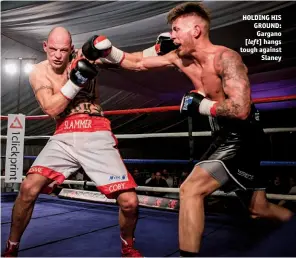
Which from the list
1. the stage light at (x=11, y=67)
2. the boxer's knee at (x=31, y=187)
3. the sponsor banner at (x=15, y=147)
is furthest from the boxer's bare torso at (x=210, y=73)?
the stage light at (x=11, y=67)

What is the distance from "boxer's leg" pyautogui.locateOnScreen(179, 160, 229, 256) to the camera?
1.28 meters

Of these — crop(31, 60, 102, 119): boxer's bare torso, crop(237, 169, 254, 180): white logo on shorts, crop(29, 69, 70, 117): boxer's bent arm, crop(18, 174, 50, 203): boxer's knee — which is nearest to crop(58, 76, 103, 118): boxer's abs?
crop(31, 60, 102, 119): boxer's bare torso

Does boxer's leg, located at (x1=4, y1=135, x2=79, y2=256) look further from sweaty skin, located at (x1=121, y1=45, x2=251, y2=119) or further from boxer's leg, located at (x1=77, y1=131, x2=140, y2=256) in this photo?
sweaty skin, located at (x1=121, y1=45, x2=251, y2=119)

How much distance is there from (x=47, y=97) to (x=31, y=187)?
45cm

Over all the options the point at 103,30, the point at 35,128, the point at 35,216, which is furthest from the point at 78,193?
the point at 35,128

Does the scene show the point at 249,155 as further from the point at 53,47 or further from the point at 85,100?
the point at 53,47

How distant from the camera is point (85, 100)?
66.4 inches

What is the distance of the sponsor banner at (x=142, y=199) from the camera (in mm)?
2535

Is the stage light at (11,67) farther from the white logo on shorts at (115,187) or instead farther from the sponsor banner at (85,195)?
the white logo on shorts at (115,187)

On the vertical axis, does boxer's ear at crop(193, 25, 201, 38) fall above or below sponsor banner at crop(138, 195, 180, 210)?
above

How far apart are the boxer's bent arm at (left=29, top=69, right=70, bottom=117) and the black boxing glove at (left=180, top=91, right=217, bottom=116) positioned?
1.86 feet

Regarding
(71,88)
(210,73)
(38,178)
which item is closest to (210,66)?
(210,73)

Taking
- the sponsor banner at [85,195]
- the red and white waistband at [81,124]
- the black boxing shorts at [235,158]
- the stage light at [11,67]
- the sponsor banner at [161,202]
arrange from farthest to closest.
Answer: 1. the stage light at [11,67]
2. the sponsor banner at [85,195]
3. the sponsor banner at [161,202]
4. the red and white waistband at [81,124]
5. the black boxing shorts at [235,158]

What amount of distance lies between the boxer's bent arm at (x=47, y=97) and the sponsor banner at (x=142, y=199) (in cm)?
138
